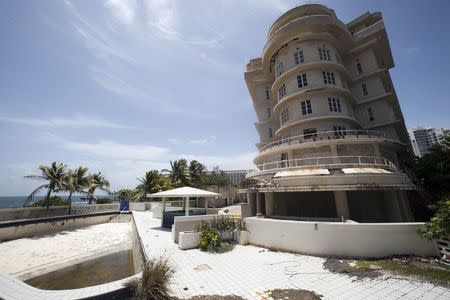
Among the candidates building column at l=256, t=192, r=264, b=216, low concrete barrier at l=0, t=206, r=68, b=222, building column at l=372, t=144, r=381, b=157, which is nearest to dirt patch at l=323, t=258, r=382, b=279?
building column at l=256, t=192, r=264, b=216

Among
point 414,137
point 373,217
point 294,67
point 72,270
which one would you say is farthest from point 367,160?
point 414,137

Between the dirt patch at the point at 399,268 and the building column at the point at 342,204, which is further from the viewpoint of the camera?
the building column at the point at 342,204

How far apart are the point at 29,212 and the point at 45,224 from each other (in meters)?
4.26

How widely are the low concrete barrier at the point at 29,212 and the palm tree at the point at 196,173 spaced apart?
22954 millimetres

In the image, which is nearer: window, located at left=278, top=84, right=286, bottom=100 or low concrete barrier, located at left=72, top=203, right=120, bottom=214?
window, located at left=278, top=84, right=286, bottom=100

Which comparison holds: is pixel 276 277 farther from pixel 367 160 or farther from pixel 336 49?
pixel 336 49

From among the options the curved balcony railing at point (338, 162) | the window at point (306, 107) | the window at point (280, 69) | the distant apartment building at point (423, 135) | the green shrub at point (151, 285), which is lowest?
the green shrub at point (151, 285)

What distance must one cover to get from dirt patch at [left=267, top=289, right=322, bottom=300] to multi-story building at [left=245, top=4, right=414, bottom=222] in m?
9.88

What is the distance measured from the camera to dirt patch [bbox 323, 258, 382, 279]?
8234 mm

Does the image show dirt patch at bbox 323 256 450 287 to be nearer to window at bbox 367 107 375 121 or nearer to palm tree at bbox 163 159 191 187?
window at bbox 367 107 375 121

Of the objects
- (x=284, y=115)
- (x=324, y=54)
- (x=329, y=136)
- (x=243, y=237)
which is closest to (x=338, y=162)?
(x=329, y=136)

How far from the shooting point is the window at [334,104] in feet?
79.2

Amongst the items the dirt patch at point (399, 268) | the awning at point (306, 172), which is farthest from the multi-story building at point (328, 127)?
the dirt patch at point (399, 268)

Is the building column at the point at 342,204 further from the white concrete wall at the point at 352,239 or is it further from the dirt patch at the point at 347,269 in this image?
the dirt patch at the point at 347,269
